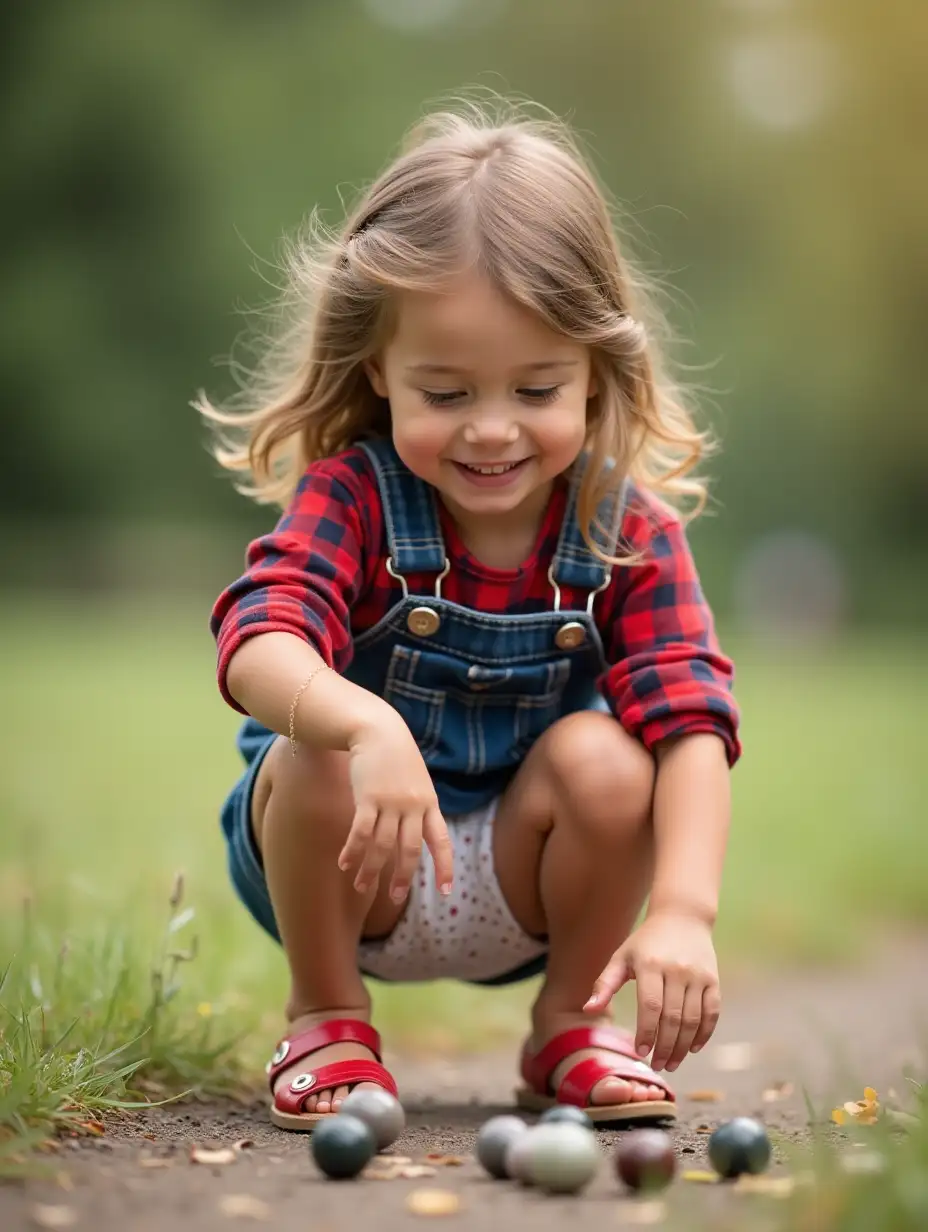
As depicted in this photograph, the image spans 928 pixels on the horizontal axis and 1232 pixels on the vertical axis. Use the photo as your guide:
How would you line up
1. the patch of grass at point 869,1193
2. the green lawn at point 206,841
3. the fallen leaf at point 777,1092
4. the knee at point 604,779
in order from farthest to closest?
1. the green lawn at point 206,841
2. the fallen leaf at point 777,1092
3. the knee at point 604,779
4. the patch of grass at point 869,1193

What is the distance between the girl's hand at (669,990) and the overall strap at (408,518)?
2.36 ft

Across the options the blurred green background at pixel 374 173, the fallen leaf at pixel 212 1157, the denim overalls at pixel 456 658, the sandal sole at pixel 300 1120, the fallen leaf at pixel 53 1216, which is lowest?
the fallen leaf at pixel 53 1216

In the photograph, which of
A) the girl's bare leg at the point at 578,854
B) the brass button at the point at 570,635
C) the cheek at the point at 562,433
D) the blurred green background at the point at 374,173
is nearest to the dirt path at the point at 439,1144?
Result: the girl's bare leg at the point at 578,854

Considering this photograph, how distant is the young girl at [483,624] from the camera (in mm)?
2445

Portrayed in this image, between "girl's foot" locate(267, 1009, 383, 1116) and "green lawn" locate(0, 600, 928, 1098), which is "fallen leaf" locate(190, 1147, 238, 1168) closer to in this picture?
"girl's foot" locate(267, 1009, 383, 1116)

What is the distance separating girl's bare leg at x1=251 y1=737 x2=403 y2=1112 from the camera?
2416 mm

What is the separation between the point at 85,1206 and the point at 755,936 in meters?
3.20

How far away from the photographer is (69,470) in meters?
23.4

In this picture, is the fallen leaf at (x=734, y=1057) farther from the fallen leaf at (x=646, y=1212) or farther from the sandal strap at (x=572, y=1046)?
the fallen leaf at (x=646, y=1212)

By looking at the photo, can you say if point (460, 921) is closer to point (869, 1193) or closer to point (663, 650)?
point (663, 650)

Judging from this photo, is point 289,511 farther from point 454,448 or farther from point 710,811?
point 710,811

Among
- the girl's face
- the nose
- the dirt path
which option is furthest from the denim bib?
the dirt path

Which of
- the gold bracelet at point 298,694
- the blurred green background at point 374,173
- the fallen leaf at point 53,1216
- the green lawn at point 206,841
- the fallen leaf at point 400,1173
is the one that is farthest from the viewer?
the blurred green background at point 374,173

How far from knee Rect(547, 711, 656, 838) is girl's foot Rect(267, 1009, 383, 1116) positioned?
468mm
